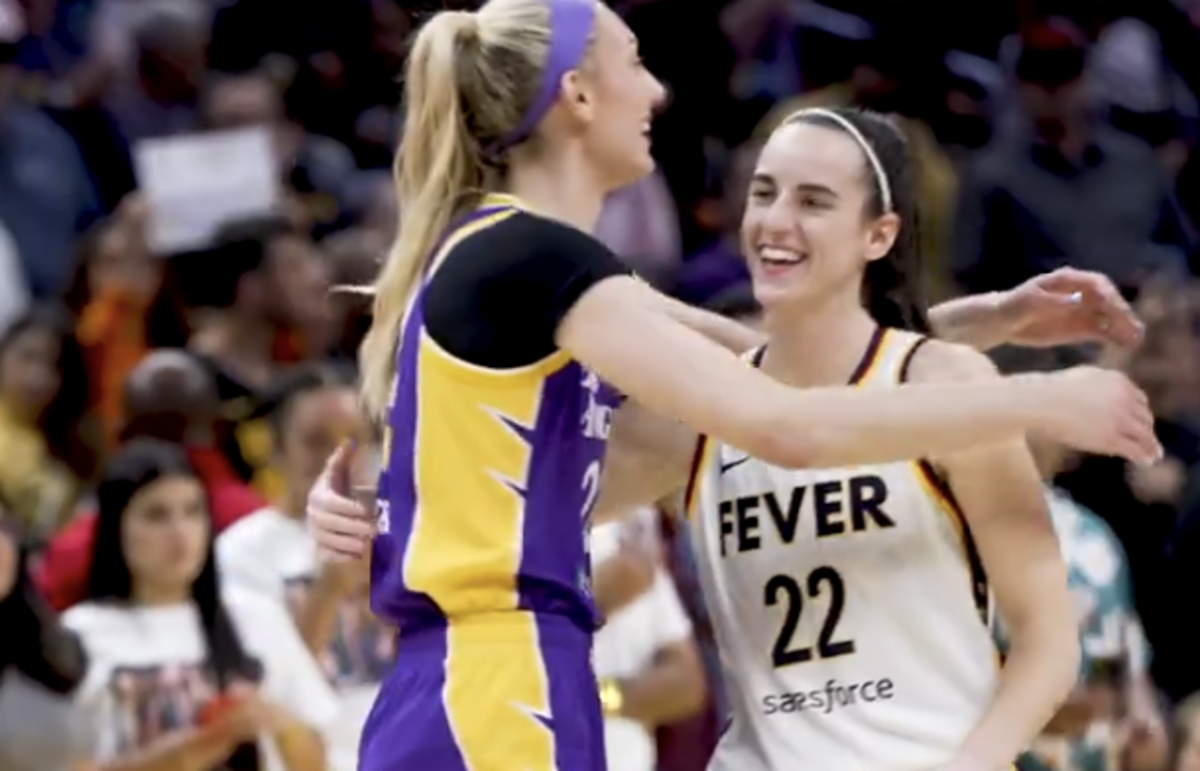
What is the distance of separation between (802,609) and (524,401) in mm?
597

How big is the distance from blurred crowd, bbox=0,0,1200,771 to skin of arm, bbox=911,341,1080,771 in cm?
53

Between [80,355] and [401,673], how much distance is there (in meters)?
4.37

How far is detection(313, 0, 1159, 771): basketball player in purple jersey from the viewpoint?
3.78 metres

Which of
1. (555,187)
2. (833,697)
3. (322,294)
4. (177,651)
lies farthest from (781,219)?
(322,294)

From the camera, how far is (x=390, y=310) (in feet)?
13.1

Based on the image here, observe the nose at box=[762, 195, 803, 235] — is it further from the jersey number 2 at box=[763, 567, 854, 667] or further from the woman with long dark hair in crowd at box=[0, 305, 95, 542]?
the woman with long dark hair in crowd at box=[0, 305, 95, 542]

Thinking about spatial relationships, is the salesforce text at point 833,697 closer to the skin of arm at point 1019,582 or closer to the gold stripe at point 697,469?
the skin of arm at point 1019,582

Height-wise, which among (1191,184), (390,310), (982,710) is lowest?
(1191,184)

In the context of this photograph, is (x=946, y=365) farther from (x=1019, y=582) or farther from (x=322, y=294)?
(x=322, y=294)

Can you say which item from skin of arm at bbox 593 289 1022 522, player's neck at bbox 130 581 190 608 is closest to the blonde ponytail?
skin of arm at bbox 593 289 1022 522

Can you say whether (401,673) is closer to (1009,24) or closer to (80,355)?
(80,355)

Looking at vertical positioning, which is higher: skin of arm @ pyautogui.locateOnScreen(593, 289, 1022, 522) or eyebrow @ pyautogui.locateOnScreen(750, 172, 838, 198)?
eyebrow @ pyautogui.locateOnScreen(750, 172, 838, 198)

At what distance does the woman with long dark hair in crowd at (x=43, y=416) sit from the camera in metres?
7.70

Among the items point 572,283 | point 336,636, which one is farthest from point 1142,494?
point 572,283
